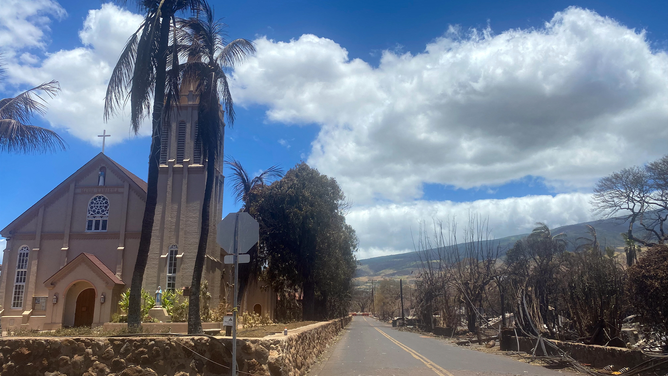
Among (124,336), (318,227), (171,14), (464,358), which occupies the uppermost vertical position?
(171,14)

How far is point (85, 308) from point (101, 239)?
4.17 meters

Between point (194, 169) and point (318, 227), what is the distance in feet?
29.4

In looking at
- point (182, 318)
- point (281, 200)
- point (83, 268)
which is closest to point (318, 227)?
point (281, 200)

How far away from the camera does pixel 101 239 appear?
2916 cm

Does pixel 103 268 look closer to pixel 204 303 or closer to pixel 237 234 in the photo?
pixel 204 303

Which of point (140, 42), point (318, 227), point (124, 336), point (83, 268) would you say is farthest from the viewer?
point (318, 227)

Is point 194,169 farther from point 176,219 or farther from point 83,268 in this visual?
point 83,268

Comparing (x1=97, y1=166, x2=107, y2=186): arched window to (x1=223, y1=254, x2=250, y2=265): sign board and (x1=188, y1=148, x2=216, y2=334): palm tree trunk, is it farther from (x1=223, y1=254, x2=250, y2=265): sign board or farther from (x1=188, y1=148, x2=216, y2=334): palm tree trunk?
(x1=223, y1=254, x2=250, y2=265): sign board

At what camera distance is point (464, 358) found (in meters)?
15.8

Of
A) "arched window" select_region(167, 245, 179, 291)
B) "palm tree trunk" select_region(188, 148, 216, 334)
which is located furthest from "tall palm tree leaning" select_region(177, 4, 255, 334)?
"arched window" select_region(167, 245, 179, 291)

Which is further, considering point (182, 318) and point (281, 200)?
point (281, 200)

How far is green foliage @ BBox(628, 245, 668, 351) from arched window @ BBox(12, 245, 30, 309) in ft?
103

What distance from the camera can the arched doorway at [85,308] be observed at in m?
27.3

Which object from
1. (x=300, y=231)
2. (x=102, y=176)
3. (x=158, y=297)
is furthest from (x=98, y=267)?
(x=300, y=231)
